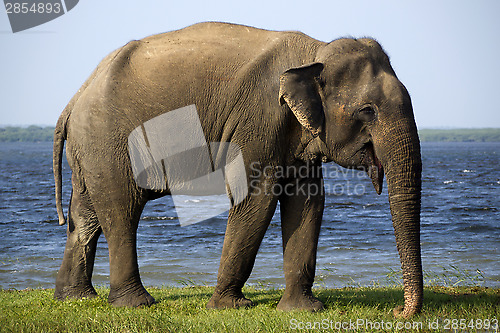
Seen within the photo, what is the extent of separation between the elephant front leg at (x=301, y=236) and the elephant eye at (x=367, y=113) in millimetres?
1115

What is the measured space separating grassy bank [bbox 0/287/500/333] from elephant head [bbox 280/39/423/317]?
51 centimetres

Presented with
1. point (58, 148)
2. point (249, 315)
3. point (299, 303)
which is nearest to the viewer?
point (249, 315)

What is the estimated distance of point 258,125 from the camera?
307 inches

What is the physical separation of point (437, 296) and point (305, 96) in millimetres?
3458

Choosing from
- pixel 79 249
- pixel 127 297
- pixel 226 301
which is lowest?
pixel 226 301

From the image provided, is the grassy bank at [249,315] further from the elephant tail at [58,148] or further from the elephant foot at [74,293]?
the elephant tail at [58,148]

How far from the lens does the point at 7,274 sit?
553 inches

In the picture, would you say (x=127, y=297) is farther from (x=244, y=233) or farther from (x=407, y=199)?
(x=407, y=199)

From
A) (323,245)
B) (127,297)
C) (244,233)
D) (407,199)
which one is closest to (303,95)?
(407,199)

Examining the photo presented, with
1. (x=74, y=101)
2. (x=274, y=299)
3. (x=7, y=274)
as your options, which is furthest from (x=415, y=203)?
(x=7, y=274)

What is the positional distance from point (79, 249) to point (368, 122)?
405 centimetres

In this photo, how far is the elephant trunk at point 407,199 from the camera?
7.19m

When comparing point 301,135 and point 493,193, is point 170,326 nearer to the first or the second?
point 301,135

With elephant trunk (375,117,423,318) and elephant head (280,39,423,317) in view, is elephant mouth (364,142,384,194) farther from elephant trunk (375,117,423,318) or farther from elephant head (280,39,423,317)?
elephant trunk (375,117,423,318)
